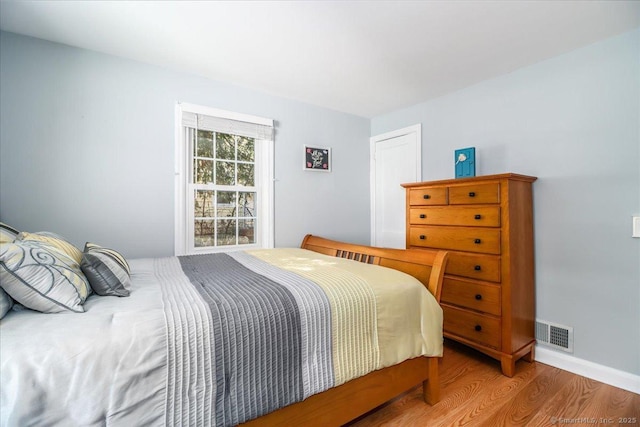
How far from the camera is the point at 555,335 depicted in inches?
85.4

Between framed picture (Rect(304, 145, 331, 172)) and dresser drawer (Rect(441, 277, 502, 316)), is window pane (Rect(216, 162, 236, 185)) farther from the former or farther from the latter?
dresser drawer (Rect(441, 277, 502, 316))

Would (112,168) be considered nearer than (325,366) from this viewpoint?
No

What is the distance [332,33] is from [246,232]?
78.8 inches

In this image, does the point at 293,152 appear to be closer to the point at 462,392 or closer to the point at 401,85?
the point at 401,85

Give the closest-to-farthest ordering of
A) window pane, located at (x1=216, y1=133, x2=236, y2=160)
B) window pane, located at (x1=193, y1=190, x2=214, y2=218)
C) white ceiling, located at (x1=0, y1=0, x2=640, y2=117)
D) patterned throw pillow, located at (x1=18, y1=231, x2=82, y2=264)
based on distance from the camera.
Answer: patterned throw pillow, located at (x1=18, y1=231, x2=82, y2=264) < white ceiling, located at (x1=0, y1=0, x2=640, y2=117) < window pane, located at (x1=193, y1=190, x2=214, y2=218) < window pane, located at (x1=216, y1=133, x2=236, y2=160)

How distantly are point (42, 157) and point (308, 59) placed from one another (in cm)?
213

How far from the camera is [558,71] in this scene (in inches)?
86.9

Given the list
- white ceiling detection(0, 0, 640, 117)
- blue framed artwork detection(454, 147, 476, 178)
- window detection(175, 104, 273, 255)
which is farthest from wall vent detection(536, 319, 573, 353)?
window detection(175, 104, 273, 255)

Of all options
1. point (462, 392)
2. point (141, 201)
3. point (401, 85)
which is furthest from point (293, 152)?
point (462, 392)

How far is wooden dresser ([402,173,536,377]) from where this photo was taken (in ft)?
6.64

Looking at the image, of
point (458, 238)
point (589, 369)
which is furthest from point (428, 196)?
point (589, 369)

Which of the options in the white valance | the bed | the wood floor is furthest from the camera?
the white valance

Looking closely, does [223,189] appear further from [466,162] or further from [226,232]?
[466,162]

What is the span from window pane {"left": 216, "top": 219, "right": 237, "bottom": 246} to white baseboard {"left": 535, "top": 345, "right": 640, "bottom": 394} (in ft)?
9.29
